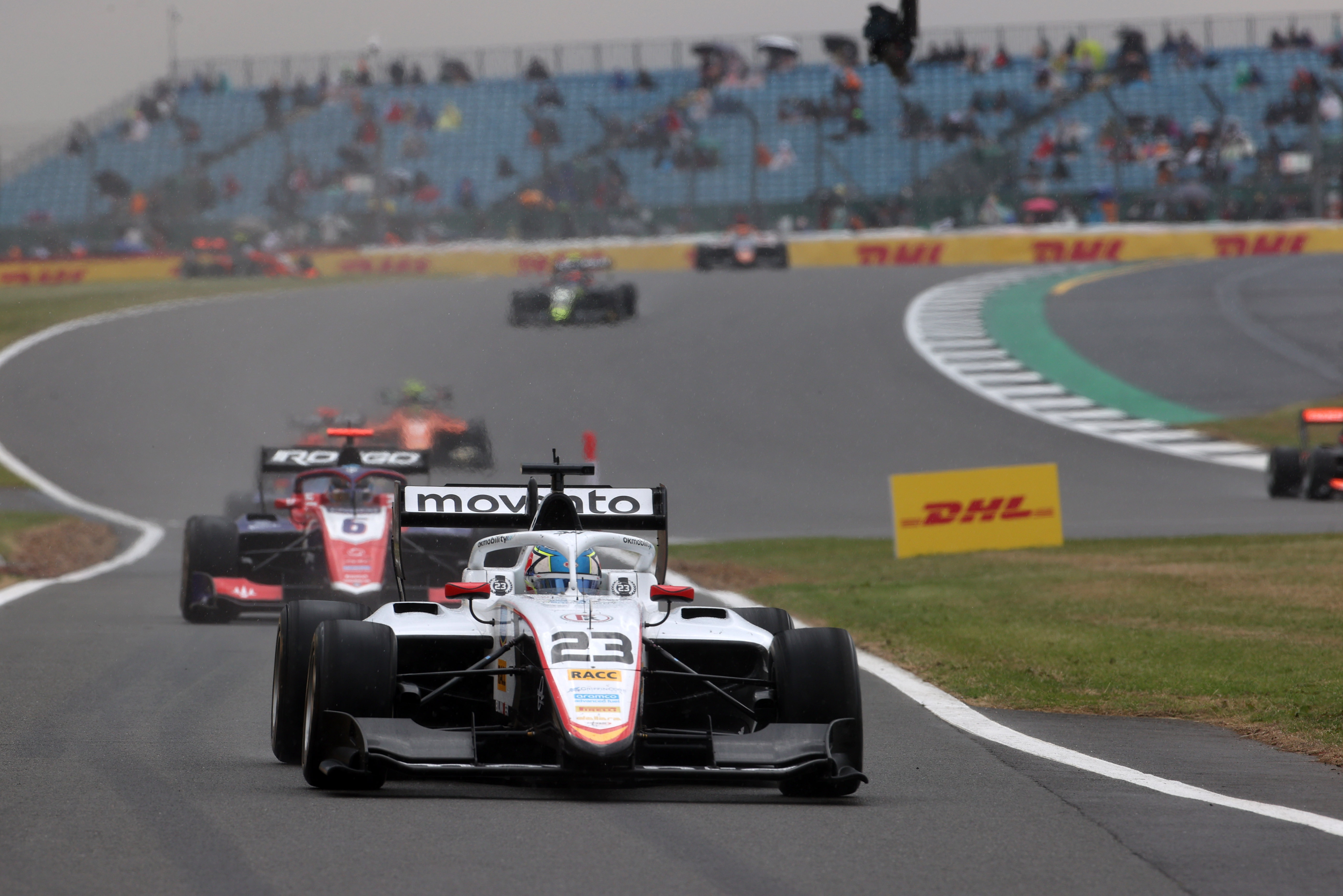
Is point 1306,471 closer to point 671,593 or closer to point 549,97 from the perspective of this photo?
point 671,593

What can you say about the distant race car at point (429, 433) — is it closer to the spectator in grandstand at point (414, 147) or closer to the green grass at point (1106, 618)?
the green grass at point (1106, 618)

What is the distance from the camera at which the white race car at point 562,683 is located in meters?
7.80

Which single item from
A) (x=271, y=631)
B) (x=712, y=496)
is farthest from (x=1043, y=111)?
(x=271, y=631)

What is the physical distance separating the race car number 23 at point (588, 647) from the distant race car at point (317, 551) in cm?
816

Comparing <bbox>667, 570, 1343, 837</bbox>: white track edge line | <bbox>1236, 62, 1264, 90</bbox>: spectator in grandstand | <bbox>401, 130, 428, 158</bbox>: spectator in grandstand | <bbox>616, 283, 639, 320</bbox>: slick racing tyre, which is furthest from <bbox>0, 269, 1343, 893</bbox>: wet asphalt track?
<bbox>1236, 62, 1264, 90</bbox>: spectator in grandstand

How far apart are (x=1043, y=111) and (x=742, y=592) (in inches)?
1690

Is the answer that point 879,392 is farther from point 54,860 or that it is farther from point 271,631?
point 54,860

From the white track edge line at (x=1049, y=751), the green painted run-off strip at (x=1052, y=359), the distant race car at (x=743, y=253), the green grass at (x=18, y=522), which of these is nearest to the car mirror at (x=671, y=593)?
the white track edge line at (x=1049, y=751)

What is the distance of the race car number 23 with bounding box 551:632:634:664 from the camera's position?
7.86m

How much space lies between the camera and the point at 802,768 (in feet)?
26.2

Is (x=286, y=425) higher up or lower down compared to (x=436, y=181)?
lower down

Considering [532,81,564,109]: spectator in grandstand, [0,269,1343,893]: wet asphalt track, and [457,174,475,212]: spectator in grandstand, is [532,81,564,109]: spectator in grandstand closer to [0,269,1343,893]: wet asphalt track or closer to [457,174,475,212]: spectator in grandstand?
[457,174,475,212]: spectator in grandstand

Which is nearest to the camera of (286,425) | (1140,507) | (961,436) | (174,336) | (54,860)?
(54,860)

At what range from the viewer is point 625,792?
8.16 meters
